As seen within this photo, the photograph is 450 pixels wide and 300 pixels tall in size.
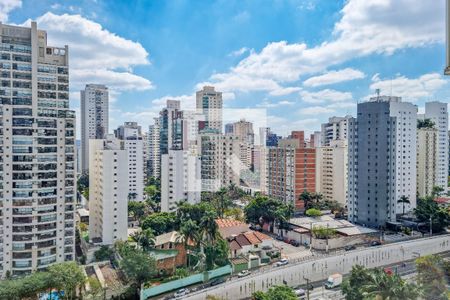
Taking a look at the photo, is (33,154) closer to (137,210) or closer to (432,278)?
(137,210)

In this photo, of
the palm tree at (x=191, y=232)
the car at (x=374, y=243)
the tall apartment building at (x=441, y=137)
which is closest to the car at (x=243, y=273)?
the palm tree at (x=191, y=232)

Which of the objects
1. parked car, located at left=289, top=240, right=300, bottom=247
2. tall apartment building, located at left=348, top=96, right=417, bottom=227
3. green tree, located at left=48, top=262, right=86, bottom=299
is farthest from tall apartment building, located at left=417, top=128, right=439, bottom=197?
green tree, located at left=48, top=262, right=86, bottom=299

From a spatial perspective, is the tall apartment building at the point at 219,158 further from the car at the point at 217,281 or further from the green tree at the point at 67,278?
the green tree at the point at 67,278

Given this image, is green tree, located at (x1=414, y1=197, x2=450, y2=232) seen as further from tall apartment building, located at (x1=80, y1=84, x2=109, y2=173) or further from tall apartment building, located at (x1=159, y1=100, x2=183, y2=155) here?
tall apartment building, located at (x1=80, y1=84, x2=109, y2=173)

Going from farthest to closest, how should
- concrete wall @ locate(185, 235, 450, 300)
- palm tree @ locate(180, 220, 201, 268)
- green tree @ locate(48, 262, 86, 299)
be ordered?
palm tree @ locate(180, 220, 201, 268), concrete wall @ locate(185, 235, 450, 300), green tree @ locate(48, 262, 86, 299)

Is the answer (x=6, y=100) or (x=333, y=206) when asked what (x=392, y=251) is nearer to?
(x=333, y=206)

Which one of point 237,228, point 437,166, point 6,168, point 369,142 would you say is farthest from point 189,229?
point 437,166

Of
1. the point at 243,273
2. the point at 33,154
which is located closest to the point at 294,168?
the point at 243,273
